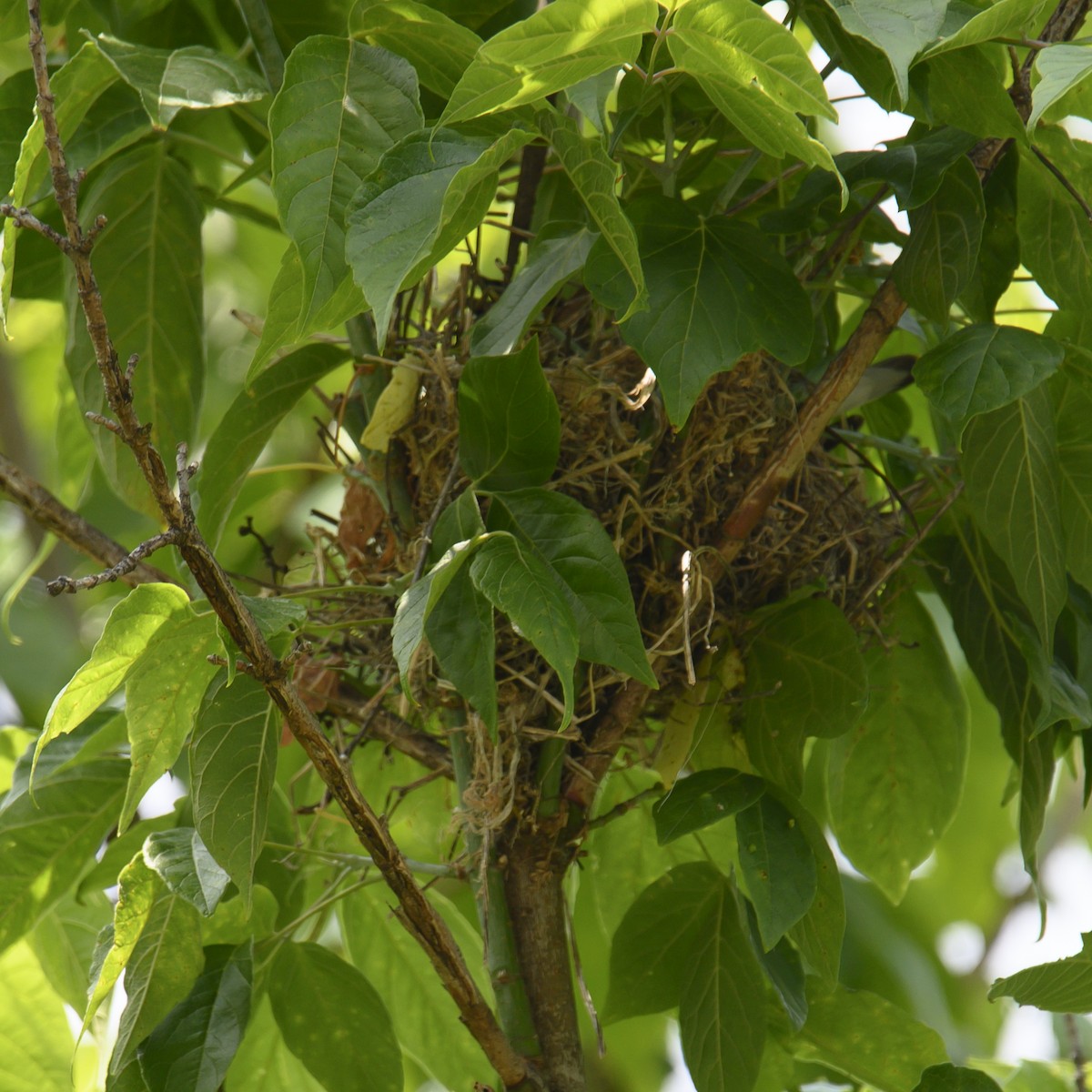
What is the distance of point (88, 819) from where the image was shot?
956mm

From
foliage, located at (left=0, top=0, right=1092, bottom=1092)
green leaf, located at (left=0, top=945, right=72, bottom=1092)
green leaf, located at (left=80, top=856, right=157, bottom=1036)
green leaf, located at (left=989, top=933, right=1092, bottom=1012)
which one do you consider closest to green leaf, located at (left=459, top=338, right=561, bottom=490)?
foliage, located at (left=0, top=0, right=1092, bottom=1092)

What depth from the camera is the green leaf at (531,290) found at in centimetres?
77

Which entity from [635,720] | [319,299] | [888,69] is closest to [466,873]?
[635,720]

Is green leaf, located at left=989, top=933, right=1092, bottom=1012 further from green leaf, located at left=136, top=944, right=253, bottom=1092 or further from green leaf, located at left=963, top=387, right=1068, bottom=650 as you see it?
green leaf, located at left=136, top=944, right=253, bottom=1092

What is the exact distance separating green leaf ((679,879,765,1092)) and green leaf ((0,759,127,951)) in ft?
1.49

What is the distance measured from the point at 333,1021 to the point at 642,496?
1.38ft

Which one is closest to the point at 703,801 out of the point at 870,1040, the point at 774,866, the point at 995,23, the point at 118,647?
the point at 774,866

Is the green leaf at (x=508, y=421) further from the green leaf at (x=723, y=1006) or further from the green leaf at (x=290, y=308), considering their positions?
the green leaf at (x=723, y=1006)

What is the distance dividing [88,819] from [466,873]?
0.99 feet

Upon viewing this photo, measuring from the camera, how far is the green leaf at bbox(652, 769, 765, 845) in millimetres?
796

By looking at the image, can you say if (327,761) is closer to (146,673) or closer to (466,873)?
(146,673)

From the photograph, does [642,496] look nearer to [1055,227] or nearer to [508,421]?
[508,421]

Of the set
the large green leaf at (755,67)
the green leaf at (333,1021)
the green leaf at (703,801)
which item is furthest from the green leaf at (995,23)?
the green leaf at (333,1021)

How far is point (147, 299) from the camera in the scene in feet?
3.23
